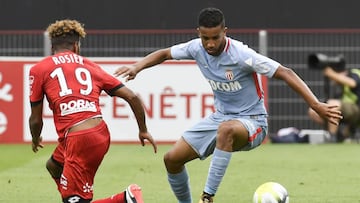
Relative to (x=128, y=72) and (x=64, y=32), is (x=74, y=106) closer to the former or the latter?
(x=64, y=32)

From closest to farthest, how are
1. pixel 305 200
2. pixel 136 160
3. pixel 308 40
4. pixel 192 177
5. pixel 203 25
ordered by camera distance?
pixel 203 25, pixel 305 200, pixel 192 177, pixel 136 160, pixel 308 40

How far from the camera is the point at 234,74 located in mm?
9727

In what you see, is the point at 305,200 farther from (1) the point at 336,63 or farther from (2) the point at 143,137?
(1) the point at 336,63

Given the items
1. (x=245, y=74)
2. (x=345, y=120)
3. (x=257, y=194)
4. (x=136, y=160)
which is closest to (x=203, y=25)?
(x=245, y=74)

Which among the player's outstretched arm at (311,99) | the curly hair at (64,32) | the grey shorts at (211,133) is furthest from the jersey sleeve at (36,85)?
the player's outstretched arm at (311,99)

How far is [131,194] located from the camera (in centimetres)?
871

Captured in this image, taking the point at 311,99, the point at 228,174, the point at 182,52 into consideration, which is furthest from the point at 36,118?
the point at 228,174

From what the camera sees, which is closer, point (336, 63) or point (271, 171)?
point (271, 171)

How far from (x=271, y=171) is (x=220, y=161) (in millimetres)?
4230

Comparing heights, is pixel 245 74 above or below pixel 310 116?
above

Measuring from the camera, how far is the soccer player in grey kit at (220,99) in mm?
9539

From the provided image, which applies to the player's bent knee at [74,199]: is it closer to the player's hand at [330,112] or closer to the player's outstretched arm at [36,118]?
the player's outstretched arm at [36,118]

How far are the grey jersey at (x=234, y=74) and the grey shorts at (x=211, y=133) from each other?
7 cm

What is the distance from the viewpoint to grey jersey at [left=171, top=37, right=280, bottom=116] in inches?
380
